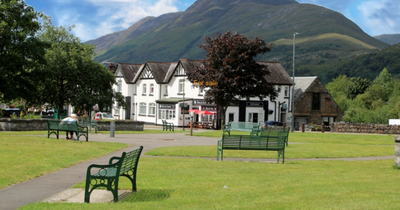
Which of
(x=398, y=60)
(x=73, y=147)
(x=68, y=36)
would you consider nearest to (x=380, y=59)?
(x=398, y=60)

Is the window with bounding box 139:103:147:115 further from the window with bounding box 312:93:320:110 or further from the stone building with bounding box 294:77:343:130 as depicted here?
the window with bounding box 312:93:320:110

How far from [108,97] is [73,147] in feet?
110

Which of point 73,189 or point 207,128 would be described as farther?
point 207,128

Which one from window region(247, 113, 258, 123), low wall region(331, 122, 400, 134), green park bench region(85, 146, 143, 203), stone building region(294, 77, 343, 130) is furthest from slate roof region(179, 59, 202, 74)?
green park bench region(85, 146, 143, 203)

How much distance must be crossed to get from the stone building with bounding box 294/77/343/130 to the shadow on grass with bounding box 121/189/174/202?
61511 mm

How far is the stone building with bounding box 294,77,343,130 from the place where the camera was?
2766 inches

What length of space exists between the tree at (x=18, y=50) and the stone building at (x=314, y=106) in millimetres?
43704

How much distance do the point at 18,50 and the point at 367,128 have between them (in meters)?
35.9

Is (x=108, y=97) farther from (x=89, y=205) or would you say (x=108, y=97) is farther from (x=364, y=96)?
(x=364, y=96)

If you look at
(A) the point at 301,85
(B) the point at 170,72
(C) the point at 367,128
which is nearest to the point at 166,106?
(B) the point at 170,72

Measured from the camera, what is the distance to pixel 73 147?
19578 millimetres

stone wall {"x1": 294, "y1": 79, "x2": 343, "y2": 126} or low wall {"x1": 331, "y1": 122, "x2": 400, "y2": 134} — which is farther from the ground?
stone wall {"x1": 294, "y1": 79, "x2": 343, "y2": 126}

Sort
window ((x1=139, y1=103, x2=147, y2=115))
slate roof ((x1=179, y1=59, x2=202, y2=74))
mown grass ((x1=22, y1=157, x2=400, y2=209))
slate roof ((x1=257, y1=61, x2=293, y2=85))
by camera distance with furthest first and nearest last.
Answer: window ((x1=139, y1=103, x2=147, y2=115)), slate roof ((x1=257, y1=61, x2=293, y2=85)), slate roof ((x1=179, y1=59, x2=202, y2=74)), mown grass ((x1=22, y1=157, x2=400, y2=209))

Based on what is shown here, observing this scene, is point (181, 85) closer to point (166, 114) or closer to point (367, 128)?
point (166, 114)
